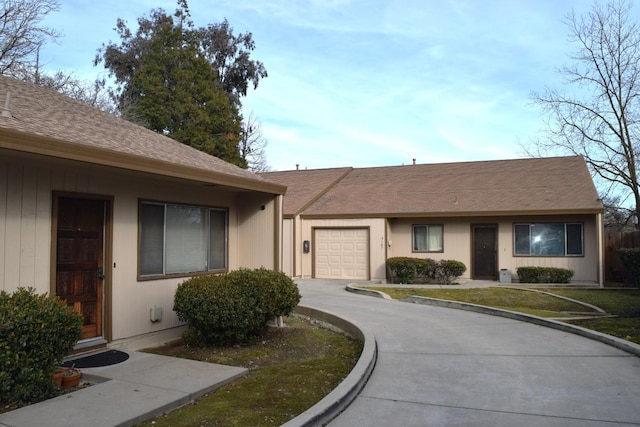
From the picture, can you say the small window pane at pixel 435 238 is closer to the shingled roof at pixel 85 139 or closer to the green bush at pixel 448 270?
the green bush at pixel 448 270

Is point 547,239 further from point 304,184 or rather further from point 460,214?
point 304,184

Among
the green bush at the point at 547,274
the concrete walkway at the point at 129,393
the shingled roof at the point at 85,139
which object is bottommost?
the concrete walkway at the point at 129,393

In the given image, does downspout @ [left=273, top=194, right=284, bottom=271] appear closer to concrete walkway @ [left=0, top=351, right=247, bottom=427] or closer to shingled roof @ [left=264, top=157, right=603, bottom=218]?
concrete walkway @ [left=0, top=351, right=247, bottom=427]

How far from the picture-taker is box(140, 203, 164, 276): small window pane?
26.5ft

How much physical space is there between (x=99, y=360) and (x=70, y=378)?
1140mm

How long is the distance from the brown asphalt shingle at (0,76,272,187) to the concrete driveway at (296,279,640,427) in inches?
166

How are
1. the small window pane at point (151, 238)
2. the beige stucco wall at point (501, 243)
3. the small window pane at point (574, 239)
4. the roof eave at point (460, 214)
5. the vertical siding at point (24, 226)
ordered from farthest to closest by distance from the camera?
the small window pane at point (574, 239) → the beige stucco wall at point (501, 243) → the roof eave at point (460, 214) → the small window pane at point (151, 238) → the vertical siding at point (24, 226)

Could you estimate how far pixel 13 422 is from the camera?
14.7 feet

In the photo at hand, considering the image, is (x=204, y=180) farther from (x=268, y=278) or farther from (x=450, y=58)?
(x=450, y=58)

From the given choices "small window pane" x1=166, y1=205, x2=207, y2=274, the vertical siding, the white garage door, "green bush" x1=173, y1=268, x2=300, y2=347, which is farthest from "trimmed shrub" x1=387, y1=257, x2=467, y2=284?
the vertical siding

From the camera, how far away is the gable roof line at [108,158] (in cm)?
521

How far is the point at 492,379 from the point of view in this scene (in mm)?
6090

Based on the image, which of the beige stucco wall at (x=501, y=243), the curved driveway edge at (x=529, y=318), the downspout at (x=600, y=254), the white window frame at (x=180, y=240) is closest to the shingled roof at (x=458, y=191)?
the downspout at (x=600, y=254)

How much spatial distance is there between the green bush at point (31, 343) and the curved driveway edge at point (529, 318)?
7.27 meters
